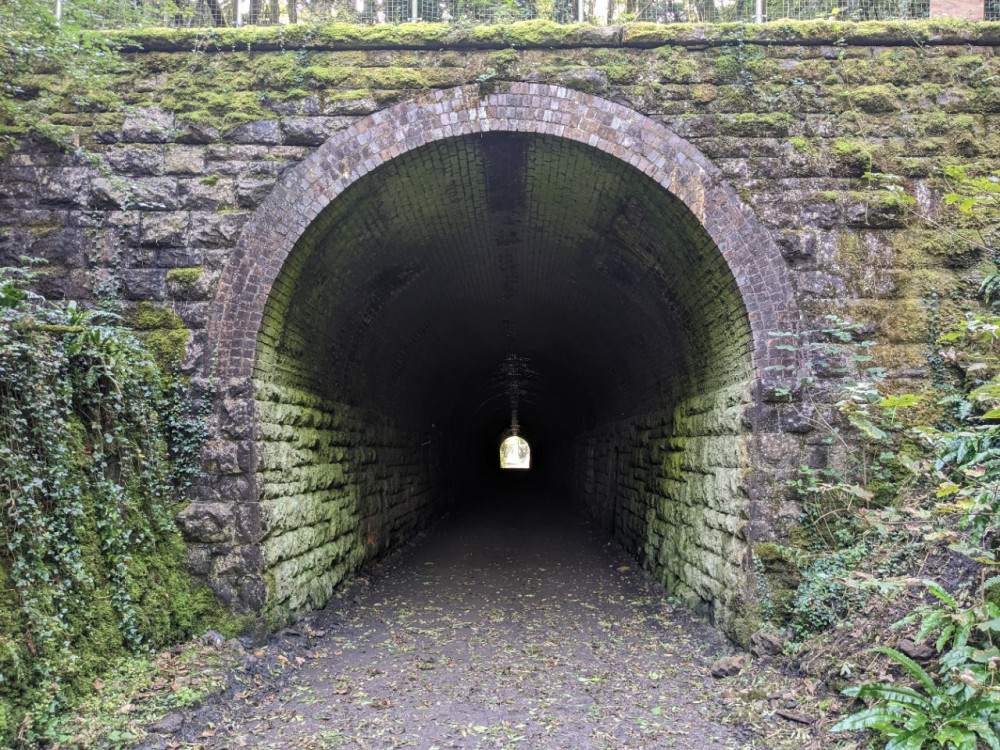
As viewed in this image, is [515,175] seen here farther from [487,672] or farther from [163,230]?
[487,672]

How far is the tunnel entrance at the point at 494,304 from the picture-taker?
6.50 m

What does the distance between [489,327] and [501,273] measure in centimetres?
311

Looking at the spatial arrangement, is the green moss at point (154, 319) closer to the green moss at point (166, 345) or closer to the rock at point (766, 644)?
the green moss at point (166, 345)

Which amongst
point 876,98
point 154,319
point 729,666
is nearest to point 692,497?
point 729,666

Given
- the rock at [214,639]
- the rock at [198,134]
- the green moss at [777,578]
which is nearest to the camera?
the rock at [214,639]

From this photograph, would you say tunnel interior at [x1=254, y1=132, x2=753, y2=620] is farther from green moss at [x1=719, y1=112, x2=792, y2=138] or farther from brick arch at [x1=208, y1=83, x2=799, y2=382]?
green moss at [x1=719, y1=112, x2=792, y2=138]

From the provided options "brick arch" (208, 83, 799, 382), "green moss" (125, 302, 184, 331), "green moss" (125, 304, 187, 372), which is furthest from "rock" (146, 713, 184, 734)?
"green moss" (125, 302, 184, 331)

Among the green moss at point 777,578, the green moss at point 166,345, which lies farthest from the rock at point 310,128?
the green moss at point 777,578

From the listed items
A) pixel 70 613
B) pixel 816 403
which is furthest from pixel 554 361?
pixel 70 613

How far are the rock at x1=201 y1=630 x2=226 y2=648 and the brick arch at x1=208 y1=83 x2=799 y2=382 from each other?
223 centimetres

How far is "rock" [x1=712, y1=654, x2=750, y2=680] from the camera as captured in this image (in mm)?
5770

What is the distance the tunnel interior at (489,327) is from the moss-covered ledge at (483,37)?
100 cm

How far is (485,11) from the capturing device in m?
7.06

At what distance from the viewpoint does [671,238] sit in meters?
7.08
